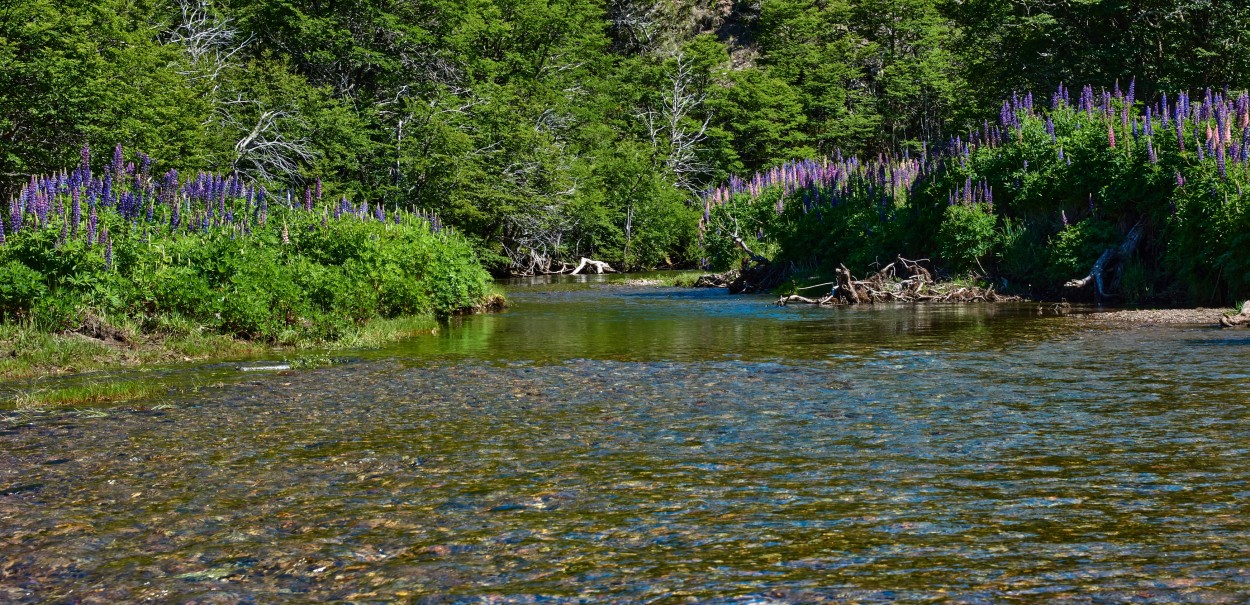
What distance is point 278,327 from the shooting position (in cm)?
1591

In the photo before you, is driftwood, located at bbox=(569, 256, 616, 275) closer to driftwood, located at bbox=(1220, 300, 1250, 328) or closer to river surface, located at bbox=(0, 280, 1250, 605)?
→ driftwood, located at bbox=(1220, 300, 1250, 328)

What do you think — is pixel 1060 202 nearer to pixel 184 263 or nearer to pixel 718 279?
pixel 718 279

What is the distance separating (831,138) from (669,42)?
13.0m

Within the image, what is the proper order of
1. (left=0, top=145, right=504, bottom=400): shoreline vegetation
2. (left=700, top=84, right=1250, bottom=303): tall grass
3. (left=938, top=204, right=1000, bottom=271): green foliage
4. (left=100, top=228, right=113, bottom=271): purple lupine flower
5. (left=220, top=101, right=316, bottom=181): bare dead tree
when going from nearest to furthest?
(left=0, top=145, right=504, bottom=400): shoreline vegetation < (left=100, top=228, right=113, bottom=271): purple lupine flower < (left=700, top=84, right=1250, bottom=303): tall grass < (left=938, top=204, right=1000, bottom=271): green foliage < (left=220, top=101, right=316, bottom=181): bare dead tree

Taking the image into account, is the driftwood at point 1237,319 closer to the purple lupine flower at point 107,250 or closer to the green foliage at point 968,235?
the green foliage at point 968,235

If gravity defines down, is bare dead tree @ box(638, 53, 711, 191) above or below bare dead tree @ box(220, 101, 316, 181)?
above

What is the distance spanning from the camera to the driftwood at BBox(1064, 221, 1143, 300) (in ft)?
68.7

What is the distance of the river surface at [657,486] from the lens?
206 inches

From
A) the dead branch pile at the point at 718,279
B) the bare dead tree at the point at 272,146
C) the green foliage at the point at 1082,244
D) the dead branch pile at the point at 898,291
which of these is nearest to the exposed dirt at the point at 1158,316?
the green foliage at the point at 1082,244

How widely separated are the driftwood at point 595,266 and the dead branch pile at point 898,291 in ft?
87.3

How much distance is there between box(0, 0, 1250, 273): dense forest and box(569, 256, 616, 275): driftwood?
131cm

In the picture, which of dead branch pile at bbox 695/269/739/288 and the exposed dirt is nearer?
the exposed dirt

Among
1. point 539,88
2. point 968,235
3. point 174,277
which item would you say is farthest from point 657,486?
point 539,88

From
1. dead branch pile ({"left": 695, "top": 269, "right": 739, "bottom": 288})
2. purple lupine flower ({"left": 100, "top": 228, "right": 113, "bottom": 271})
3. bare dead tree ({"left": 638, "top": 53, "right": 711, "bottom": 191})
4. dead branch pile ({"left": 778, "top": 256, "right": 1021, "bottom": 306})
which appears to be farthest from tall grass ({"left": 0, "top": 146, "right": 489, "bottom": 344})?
bare dead tree ({"left": 638, "top": 53, "right": 711, "bottom": 191})
